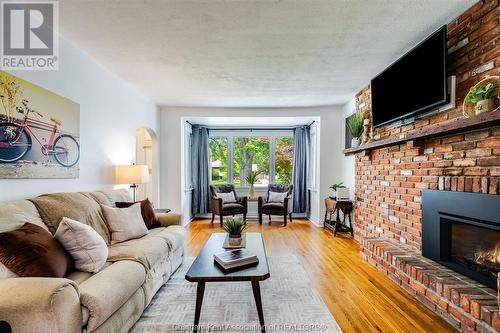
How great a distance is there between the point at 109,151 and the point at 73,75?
1070mm

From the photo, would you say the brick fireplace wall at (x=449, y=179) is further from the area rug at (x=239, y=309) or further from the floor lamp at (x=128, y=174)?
the floor lamp at (x=128, y=174)

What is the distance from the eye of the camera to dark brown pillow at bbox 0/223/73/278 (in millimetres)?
1547

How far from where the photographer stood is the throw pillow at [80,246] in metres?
1.90

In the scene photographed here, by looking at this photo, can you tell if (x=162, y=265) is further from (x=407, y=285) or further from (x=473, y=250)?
(x=473, y=250)

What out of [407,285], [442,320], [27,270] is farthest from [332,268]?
[27,270]

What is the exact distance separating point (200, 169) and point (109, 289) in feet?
16.5

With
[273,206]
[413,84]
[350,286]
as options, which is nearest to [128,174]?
[350,286]

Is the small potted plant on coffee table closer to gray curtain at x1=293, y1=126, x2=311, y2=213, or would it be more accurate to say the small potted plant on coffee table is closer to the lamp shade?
the lamp shade

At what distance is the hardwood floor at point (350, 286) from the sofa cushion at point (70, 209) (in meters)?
1.54

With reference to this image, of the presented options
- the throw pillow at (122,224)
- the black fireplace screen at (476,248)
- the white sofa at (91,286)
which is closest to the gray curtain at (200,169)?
the white sofa at (91,286)

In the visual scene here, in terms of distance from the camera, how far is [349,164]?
5094mm

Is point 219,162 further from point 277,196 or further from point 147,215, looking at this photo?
point 147,215

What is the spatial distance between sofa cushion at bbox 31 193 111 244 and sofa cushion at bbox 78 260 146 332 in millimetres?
611

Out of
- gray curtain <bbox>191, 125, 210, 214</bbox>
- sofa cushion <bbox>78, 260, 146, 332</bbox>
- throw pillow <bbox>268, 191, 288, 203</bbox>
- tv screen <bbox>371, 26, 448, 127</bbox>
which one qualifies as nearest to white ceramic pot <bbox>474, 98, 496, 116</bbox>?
tv screen <bbox>371, 26, 448, 127</bbox>
